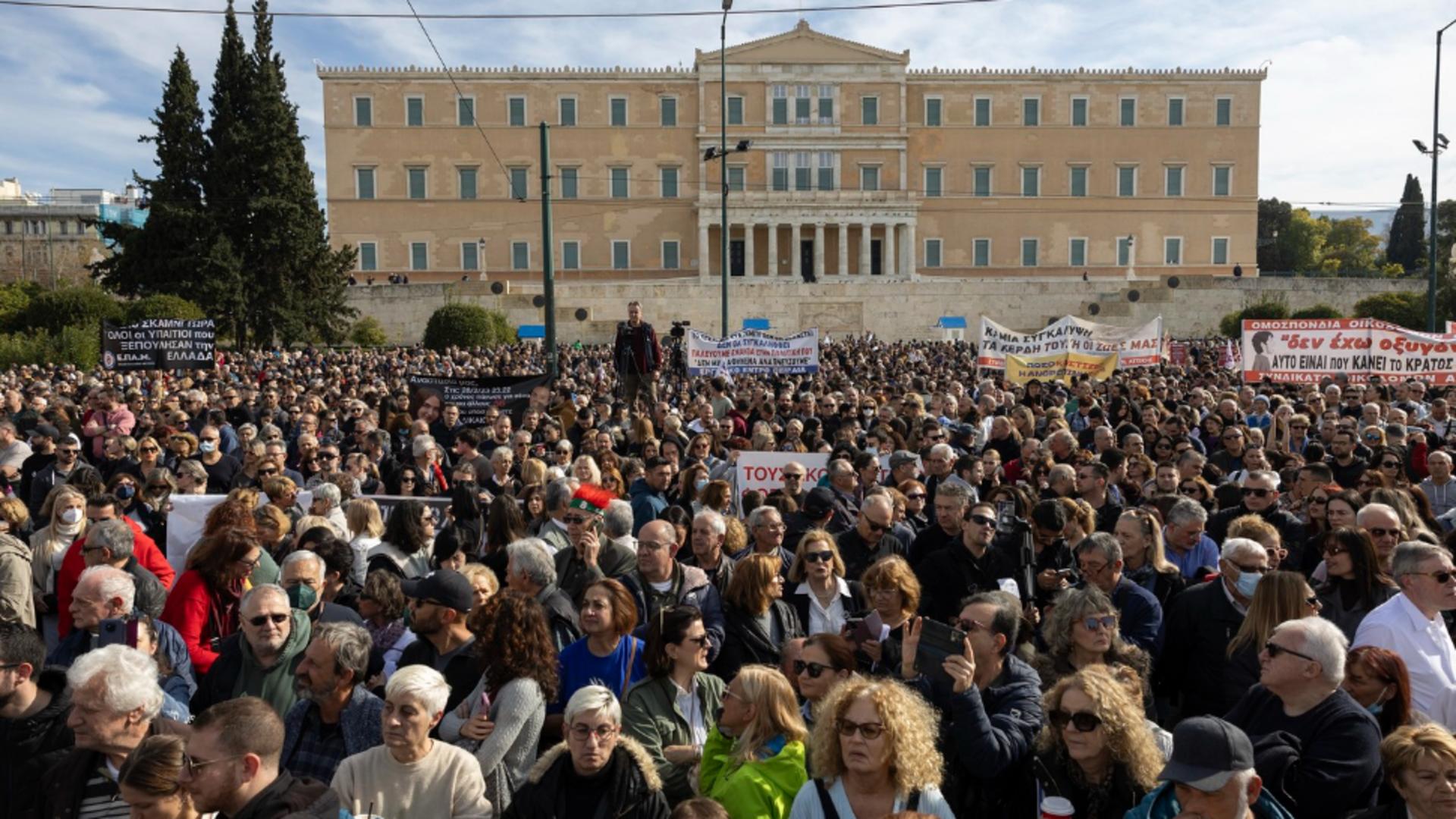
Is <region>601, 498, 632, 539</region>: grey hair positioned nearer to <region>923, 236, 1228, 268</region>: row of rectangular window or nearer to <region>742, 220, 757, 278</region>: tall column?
<region>742, 220, 757, 278</region>: tall column

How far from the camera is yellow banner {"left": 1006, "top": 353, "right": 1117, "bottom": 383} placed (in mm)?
16969

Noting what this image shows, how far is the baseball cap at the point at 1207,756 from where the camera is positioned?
3.21 metres

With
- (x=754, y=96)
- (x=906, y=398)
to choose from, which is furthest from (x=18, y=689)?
(x=754, y=96)

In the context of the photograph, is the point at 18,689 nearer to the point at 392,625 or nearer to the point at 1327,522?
the point at 392,625

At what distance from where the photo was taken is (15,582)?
5723mm

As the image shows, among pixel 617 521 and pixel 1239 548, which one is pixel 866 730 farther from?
pixel 617 521

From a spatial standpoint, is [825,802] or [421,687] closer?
[825,802]

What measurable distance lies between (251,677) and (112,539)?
1.40 m

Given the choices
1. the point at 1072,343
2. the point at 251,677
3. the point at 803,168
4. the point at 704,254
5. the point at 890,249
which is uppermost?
the point at 803,168

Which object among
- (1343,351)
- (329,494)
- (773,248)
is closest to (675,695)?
(329,494)

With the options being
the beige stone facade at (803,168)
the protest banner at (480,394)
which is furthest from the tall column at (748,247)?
the protest banner at (480,394)

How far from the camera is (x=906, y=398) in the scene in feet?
42.6

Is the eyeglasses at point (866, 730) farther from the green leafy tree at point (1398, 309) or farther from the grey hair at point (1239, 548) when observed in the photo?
the green leafy tree at point (1398, 309)

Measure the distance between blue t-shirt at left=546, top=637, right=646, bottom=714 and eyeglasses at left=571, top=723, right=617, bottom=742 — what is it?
869 mm
